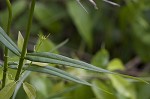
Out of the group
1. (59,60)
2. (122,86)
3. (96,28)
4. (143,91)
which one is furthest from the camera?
(96,28)

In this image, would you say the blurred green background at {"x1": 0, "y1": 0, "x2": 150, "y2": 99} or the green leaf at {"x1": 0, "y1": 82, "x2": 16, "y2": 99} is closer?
the green leaf at {"x1": 0, "y1": 82, "x2": 16, "y2": 99}

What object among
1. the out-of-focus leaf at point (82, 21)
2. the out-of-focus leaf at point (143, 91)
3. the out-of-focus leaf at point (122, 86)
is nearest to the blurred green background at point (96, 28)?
the out-of-focus leaf at point (82, 21)

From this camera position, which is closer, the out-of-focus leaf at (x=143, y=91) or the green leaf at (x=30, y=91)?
the green leaf at (x=30, y=91)

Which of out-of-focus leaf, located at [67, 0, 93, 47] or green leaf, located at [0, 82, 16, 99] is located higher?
green leaf, located at [0, 82, 16, 99]

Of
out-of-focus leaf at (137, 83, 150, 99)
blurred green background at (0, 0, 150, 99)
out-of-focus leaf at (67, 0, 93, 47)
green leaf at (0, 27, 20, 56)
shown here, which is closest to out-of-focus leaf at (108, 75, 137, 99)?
out-of-focus leaf at (137, 83, 150, 99)

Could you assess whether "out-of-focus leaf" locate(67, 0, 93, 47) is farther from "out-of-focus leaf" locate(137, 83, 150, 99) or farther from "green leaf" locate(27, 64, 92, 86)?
"green leaf" locate(27, 64, 92, 86)

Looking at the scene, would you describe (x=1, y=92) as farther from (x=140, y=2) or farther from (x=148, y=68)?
(x=148, y=68)

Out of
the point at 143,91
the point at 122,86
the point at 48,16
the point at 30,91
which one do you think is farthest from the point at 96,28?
the point at 30,91

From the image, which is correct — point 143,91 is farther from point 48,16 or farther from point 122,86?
point 48,16

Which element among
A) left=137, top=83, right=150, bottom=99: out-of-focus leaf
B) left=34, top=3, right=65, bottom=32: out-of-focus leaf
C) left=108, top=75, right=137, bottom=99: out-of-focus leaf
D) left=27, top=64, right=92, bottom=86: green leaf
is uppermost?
left=27, top=64, right=92, bottom=86: green leaf

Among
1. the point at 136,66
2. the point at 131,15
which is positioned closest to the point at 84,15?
the point at 131,15

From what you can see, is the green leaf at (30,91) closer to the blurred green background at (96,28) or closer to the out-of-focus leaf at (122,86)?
the out-of-focus leaf at (122,86)
